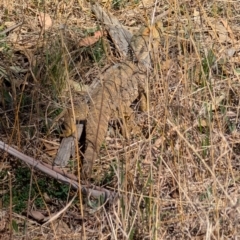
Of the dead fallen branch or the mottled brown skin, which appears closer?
the dead fallen branch

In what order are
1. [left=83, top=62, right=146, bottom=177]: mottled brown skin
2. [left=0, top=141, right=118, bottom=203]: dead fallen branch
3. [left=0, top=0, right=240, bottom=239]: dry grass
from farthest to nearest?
[left=83, top=62, right=146, bottom=177]: mottled brown skin < [left=0, top=141, right=118, bottom=203]: dead fallen branch < [left=0, top=0, right=240, bottom=239]: dry grass

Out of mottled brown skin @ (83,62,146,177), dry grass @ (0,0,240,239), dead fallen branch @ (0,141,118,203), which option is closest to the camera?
dry grass @ (0,0,240,239)

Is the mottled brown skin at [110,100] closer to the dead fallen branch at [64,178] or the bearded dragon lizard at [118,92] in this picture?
the bearded dragon lizard at [118,92]

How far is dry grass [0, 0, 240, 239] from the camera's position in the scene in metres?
2.68

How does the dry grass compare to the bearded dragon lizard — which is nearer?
the dry grass

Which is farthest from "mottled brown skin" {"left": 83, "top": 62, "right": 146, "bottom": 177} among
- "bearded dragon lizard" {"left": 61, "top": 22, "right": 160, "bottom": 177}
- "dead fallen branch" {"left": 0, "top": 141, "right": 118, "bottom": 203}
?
"dead fallen branch" {"left": 0, "top": 141, "right": 118, "bottom": 203}

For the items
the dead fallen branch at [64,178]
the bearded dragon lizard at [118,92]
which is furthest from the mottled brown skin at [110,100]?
the dead fallen branch at [64,178]

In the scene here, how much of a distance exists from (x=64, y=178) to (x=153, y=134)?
1.80ft

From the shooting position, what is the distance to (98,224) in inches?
113

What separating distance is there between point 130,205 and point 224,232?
386 mm

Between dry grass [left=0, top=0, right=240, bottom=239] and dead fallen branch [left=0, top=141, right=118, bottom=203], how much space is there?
0.05 meters

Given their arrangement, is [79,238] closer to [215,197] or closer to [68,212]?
[68,212]

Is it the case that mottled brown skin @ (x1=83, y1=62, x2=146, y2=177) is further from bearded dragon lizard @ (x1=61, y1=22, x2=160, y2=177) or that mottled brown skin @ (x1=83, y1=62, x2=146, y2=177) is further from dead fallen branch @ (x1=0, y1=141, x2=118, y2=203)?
dead fallen branch @ (x1=0, y1=141, x2=118, y2=203)

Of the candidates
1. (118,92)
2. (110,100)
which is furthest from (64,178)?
(110,100)
